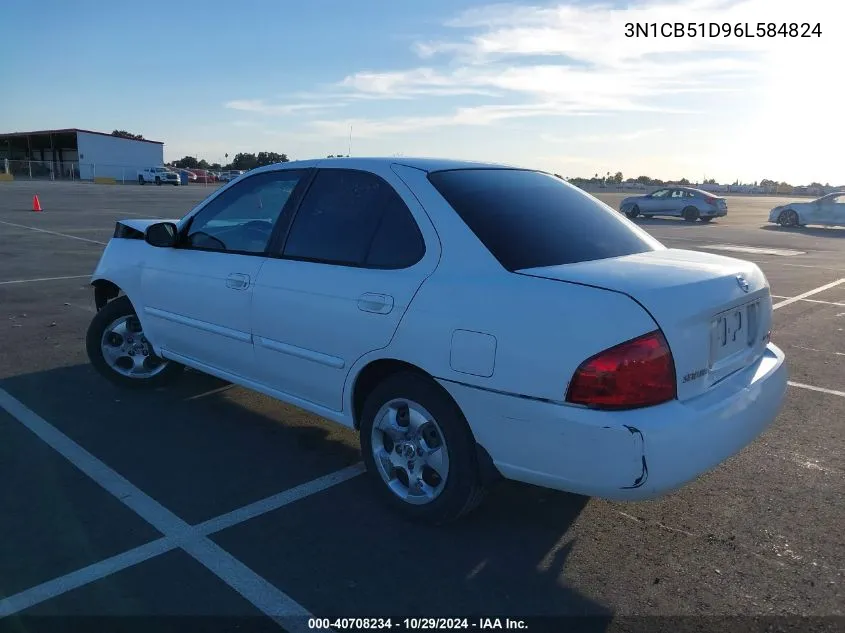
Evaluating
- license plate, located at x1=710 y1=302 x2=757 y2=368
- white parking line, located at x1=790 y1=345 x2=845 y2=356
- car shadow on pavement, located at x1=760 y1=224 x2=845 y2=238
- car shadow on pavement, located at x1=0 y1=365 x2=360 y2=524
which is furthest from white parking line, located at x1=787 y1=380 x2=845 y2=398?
car shadow on pavement, located at x1=760 y1=224 x2=845 y2=238

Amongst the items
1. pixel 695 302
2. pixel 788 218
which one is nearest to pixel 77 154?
pixel 788 218

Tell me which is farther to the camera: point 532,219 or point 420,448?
point 532,219

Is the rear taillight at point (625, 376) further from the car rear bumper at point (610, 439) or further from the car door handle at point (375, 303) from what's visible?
the car door handle at point (375, 303)

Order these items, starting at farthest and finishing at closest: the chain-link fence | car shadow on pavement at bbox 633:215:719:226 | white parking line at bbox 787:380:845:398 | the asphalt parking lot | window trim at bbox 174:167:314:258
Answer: the chain-link fence
car shadow on pavement at bbox 633:215:719:226
white parking line at bbox 787:380:845:398
window trim at bbox 174:167:314:258
the asphalt parking lot

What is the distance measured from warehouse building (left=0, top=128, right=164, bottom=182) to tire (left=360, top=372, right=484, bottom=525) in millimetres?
62824

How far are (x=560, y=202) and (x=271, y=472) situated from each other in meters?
2.23

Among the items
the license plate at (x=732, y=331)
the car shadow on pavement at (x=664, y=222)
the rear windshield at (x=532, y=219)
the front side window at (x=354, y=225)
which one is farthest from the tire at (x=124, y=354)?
the car shadow on pavement at (x=664, y=222)

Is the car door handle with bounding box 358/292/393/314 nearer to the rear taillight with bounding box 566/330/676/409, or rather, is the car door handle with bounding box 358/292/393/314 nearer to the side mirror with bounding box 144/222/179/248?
the rear taillight with bounding box 566/330/676/409

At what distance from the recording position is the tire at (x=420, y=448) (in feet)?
10.5

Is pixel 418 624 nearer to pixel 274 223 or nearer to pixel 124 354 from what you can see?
pixel 274 223

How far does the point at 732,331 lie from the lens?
3240mm

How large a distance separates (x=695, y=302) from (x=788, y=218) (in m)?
26.4

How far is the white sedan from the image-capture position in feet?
9.16

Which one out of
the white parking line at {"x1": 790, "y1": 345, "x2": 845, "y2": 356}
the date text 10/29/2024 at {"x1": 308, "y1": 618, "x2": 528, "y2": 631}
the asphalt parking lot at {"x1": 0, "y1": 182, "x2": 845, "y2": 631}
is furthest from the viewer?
the white parking line at {"x1": 790, "y1": 345, "x2": 845, "y2": 356}
